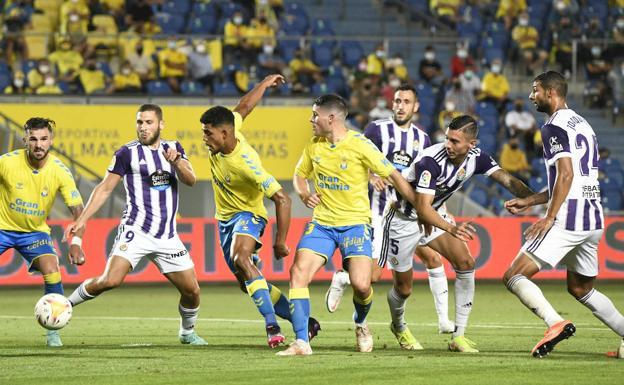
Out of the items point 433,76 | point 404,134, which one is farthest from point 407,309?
point 433,76

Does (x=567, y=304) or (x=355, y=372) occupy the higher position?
(x=355, y=372)

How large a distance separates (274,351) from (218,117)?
215 centimetres

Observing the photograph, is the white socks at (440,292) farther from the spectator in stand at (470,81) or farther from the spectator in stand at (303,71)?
the spectator in stand at (470,81)

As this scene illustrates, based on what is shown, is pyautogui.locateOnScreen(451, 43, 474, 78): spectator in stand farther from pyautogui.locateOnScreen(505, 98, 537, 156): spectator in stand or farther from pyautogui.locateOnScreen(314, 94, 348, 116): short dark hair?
pyautogui.locateOnScreen(314, 94, 348, 116): short dark hair

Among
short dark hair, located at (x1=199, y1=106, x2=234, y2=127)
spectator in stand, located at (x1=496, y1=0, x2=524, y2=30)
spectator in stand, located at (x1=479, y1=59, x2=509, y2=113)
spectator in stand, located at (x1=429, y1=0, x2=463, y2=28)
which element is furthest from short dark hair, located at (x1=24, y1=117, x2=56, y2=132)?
spectator in stand, located at (x1=496, y1=0, x2=524, y2=30)

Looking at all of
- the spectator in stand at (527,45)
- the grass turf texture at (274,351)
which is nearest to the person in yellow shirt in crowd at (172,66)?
the spectator in stand at (527,45)

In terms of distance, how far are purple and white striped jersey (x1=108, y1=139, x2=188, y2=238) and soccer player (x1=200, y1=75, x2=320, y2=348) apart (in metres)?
0.58

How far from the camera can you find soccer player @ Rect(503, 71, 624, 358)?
10.1 meters

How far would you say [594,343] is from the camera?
11641 millimetres

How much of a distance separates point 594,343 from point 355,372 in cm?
339

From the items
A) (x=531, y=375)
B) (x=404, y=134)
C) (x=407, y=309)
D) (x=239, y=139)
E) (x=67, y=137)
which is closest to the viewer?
(x=531, y=375)

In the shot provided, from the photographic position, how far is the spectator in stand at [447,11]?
29.1 metres

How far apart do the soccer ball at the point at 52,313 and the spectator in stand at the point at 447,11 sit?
64.8 feet

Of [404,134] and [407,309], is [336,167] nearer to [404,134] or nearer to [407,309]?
[404,134]
